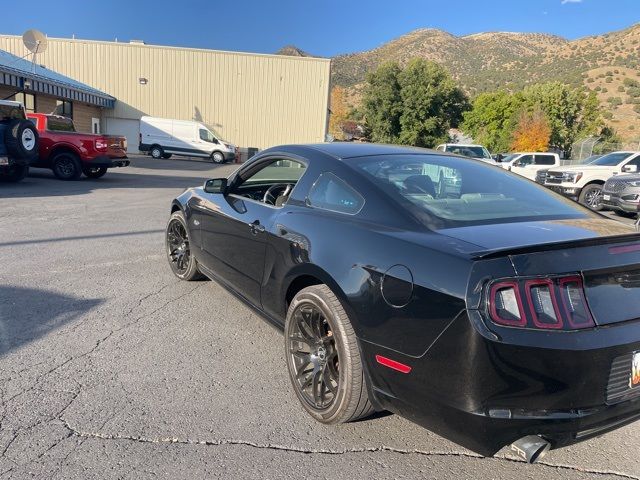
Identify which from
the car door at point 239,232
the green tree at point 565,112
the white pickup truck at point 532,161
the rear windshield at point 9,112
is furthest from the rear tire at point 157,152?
the green tree at point 565,112

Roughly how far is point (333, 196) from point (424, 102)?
40.4m

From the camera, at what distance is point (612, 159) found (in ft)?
48.7

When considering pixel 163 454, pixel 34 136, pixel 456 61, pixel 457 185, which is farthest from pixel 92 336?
pixel 456 61

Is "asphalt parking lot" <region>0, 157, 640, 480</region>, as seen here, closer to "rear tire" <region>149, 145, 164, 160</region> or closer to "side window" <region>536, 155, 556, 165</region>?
"side window" <region>536, 155, 556, 165</region>

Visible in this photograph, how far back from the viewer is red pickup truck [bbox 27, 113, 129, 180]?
44.9 ft

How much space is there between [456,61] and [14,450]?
3657 inches

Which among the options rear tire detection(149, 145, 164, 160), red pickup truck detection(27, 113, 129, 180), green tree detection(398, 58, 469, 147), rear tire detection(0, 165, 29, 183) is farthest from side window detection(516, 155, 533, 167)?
rear tire detection(149, 145, 164, 160)

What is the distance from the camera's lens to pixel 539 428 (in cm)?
209

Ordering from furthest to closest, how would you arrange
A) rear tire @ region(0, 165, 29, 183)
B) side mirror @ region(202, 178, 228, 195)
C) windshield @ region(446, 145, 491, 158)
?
windshield @ region(446, 145, 491, 158)
rear tire @ region(0, 165, 29, 183)
side mirror @ region(202, 178, 228, 195)

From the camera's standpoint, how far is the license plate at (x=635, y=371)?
2229mm

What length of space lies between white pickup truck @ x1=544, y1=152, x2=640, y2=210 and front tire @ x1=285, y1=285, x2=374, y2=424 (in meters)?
13.0

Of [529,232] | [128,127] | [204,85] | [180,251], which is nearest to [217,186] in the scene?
[180,251]

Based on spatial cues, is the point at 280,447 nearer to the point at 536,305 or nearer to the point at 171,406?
the point at 171,406

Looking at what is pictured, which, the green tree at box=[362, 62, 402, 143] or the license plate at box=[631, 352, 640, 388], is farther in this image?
the green tree at box=[362, 62, 402, 143]
